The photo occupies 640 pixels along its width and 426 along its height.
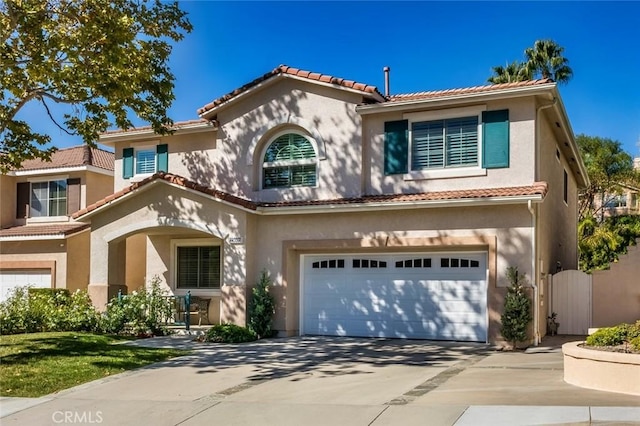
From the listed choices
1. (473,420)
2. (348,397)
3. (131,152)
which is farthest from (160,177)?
(473,420)

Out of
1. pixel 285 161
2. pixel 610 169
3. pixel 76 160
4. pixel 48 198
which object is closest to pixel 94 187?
pixel 76 160

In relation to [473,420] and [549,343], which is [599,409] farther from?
[549,343]

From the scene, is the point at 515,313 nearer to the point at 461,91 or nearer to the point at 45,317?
the point at 461,91

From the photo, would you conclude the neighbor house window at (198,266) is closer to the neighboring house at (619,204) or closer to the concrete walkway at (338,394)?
the concrete walkway at (338,394)

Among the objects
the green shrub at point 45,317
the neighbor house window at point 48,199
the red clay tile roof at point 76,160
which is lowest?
the green shrub at point 45,317

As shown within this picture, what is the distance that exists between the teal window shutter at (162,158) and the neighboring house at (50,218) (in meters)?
4.97

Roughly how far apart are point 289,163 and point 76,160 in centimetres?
1191

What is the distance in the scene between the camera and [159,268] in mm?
21312

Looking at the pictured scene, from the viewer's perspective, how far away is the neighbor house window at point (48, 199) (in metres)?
26.5

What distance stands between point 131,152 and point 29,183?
27.6ft

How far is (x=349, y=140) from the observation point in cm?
1806

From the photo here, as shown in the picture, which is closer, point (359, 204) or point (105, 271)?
point (359, 204)

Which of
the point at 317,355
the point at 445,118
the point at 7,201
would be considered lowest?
the point at 317,355

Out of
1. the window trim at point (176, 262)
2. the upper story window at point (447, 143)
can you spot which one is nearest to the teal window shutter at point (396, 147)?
the upper story window at point (447, 143)
